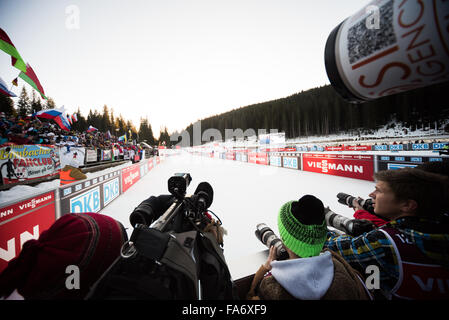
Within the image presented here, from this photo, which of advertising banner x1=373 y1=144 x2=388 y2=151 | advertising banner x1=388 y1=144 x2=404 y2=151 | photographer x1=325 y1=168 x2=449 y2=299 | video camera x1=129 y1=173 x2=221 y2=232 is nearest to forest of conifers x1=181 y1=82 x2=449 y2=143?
advertising banner x1=373 y1=144 x2=388 y2=151

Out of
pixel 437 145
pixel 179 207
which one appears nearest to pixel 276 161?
pixel 179 207

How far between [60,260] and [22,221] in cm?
208

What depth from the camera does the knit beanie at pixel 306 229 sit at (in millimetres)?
870

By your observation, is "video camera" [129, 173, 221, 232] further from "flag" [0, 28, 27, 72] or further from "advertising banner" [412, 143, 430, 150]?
"advertising banner" [412, 143, 430, 150]

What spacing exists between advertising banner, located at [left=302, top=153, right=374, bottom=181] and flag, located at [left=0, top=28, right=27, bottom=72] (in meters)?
8.64

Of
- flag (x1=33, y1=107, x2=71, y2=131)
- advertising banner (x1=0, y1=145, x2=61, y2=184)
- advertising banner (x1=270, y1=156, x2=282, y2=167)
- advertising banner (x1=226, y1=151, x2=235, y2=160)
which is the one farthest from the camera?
advertising banner (x1=226, y1=151, x2=235, y2=160)

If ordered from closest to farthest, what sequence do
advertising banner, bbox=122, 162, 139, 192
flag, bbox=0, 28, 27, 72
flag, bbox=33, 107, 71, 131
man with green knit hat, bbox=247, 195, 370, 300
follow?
1. man with green knit hat, bbox=247, 195, 370, 300
2. flag, bbox=0, 28, 27, 72
3. advertising banner, bbox=122, 162, 139, 192
4. flag, bbox=33, 107, 71, 131

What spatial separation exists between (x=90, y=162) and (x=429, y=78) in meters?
11.8

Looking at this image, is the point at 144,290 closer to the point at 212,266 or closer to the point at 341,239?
the point at 212,266

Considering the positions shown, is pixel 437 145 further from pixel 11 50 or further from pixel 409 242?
pixel 11 50

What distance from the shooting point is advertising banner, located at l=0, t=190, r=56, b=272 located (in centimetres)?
158

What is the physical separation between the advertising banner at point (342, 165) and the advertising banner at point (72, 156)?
1045cm

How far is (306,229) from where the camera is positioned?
872 millimetres
